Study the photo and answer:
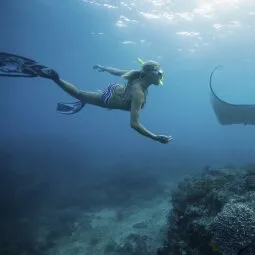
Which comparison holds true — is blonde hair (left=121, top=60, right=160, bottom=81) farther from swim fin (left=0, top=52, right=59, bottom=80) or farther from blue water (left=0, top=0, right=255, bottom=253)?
blue water (left=0, top=0, right=255, bottom=253)

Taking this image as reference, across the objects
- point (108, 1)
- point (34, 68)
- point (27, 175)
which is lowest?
point (27, 175)

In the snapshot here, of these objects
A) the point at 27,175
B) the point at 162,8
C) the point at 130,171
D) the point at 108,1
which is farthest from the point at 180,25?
the point at 27,175

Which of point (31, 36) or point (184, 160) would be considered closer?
point (184, 160)

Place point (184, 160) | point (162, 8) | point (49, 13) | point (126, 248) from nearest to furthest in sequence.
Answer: point (126, 248) → point (162, 8) → point (184, 160) → point (49, 13)

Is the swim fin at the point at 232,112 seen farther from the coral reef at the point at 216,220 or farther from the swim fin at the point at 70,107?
the swim fin at the point at 70,107

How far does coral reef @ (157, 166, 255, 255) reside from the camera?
5.21 m

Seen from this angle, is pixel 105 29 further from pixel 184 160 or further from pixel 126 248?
pixel 126 248

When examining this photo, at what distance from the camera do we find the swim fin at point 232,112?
14.9 metres

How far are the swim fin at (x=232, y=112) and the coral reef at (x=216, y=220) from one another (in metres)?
7.77

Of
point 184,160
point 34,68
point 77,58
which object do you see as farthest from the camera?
point 77,58

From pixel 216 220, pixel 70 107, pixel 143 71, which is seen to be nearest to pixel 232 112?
pixel 143 71

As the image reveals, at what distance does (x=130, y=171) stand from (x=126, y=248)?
41.2ft

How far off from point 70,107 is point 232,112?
1044 centimetres

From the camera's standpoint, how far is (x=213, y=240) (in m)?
5.45
